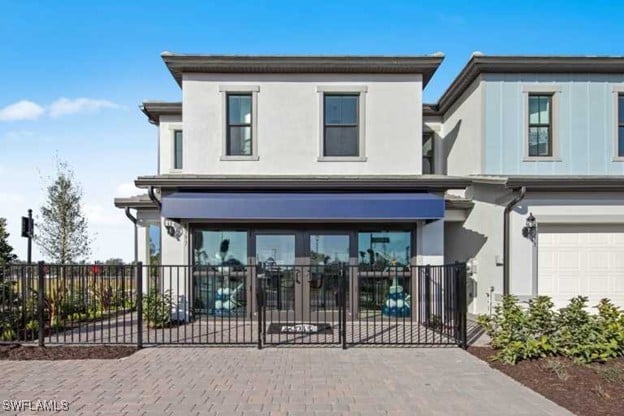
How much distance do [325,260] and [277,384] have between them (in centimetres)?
526

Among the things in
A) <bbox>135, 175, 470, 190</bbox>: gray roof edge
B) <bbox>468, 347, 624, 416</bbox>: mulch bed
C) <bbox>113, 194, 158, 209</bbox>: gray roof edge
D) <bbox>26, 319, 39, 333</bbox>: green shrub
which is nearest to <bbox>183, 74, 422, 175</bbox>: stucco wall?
<bbox>135, 175, 470, 190</bbox>: gray roof edge

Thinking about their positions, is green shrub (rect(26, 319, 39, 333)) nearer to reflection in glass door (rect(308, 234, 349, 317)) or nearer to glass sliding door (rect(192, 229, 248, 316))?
glass sliding door (rect(192, 229, 248, 316))

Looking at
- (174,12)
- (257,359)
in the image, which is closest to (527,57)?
(174,12)

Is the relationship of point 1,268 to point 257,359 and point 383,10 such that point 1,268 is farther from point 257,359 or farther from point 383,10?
point 383,10

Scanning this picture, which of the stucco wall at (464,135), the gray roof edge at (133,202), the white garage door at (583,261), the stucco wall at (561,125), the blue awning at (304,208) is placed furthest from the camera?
the gray roof edge at (133,202)

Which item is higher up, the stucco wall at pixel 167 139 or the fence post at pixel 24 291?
the stucco wall at pixel 167 139

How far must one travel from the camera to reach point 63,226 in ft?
65.4

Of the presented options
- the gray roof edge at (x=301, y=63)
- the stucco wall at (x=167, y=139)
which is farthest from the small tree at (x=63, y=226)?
the gray roof edge at (x=301, y=63)

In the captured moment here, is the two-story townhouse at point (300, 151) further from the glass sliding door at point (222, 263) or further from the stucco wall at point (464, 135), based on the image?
the stucco wall at point (464, 135)

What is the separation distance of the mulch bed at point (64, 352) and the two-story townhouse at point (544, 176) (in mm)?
9065

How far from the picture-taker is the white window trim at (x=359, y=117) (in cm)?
1175

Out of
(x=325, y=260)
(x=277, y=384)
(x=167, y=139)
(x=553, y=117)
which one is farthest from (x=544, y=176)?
Answer: (x=167, y=139)

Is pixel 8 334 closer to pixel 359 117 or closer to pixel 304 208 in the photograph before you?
pixel 304 208

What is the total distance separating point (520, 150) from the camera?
40.5ft
